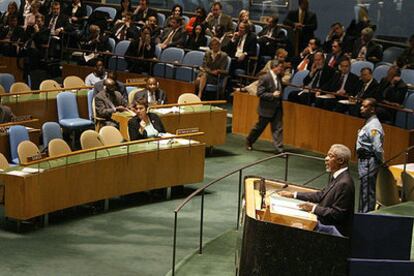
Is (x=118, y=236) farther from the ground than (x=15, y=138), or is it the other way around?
(x=15, y=138)

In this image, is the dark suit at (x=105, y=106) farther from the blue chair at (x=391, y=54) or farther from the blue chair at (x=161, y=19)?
the blue chair at (x=161, y=19)

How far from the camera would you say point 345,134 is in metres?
15.3

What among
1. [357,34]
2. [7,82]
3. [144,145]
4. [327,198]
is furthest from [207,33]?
[327,198]

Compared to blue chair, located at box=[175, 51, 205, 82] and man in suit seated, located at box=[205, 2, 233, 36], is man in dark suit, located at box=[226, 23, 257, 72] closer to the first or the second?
blue chair, located at box=[175, 51, 205, 82]

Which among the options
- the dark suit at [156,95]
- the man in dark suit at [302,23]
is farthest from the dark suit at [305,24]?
the dark suit at [156,95]

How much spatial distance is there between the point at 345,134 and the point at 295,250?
24.5ft

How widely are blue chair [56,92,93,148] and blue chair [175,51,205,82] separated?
2.69 metres

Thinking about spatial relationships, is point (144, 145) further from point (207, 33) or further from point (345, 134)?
point (207, 33)

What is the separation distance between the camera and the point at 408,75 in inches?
625

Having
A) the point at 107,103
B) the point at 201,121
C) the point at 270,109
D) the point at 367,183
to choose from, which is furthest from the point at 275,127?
the point at 367,183

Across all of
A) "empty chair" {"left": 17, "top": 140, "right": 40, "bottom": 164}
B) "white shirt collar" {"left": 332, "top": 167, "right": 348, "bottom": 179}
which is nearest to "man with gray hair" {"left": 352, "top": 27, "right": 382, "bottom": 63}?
"empty chair" {"left": 17, "top": 140, "right": 40, "bottom": 164}

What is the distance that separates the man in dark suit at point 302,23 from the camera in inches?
728

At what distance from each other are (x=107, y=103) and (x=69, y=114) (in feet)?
2.65

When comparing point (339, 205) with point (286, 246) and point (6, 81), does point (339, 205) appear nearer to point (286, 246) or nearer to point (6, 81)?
point (286, 246)
